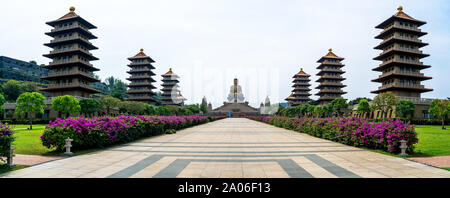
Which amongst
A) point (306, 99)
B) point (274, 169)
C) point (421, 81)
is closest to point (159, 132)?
point (274, 169)

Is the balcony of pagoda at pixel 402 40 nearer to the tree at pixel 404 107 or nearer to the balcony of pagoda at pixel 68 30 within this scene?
the tree at pixel 404 107

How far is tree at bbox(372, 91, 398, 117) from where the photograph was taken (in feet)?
130

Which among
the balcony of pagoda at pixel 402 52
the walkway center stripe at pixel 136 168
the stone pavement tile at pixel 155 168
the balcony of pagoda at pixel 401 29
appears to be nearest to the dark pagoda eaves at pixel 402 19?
the balcony of pagoda at pixel 401 29

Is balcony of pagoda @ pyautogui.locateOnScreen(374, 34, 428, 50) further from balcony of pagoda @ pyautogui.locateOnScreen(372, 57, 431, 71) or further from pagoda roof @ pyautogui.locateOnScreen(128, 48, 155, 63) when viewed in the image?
pagoda roof @ pyautogui.locateOnScreen(128, 48, 155, 63)

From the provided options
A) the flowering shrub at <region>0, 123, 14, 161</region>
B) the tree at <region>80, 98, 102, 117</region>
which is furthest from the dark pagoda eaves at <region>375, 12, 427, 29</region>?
the tree at <region>80, 98, 102, 117</region>

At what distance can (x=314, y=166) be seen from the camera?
6.70m

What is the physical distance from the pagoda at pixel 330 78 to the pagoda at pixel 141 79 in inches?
2133

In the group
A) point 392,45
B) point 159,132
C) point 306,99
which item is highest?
point 392,45

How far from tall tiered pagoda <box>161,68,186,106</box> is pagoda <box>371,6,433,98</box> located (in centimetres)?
6887

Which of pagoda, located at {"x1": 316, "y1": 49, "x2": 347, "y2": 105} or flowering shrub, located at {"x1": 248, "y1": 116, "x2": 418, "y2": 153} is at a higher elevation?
pagoda, located at {"x1": 316, "y1": 49, "x2": 347, "y2": 105}

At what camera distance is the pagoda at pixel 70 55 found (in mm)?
46656

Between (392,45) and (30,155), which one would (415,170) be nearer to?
(30,155)

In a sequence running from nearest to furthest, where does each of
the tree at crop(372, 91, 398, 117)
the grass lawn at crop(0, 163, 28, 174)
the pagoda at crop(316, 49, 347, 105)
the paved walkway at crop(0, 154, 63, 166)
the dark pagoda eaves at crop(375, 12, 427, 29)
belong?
1. the grass lawn at crop(0, 163, 28, 174)
2. the paved walkway at crop(0, 154, 63, 166)
3. the tree at crop(372, 91, 398, 117)
4. the dark pagoda eaves at crop(375, 12, 427, 29)
5. the pagoda at crop(316, 49, 347, 105)
